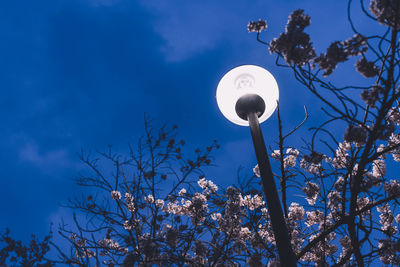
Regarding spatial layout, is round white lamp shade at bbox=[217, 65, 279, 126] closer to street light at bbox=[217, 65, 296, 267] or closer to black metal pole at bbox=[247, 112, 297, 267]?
street light at bbox=[217, 65, 296, 267]

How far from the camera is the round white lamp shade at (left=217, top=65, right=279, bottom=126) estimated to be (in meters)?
3.00

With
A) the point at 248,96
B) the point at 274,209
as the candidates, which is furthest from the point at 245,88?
the point at 274,209

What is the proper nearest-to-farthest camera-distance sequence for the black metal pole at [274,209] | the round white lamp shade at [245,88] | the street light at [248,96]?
1. the black metal pole at [274,209]
2. the street light at [248,96]
3. the round white lamp shade at [245,88]

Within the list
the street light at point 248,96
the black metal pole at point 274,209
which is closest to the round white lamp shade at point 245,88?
the street light at point 248,96

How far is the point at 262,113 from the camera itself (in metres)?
2.89

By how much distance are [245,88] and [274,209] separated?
1.47 m

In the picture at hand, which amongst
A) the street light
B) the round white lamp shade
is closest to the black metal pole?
the street light

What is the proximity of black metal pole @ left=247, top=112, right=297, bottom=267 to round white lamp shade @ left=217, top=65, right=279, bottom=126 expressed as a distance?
621 mm

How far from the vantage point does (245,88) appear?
3002mm

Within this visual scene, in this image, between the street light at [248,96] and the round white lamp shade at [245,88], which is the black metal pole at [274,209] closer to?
the street light at [248,96]

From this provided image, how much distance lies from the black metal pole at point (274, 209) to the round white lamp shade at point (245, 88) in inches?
24.5

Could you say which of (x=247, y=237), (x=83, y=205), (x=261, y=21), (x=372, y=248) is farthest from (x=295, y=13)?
(x=83, y=205)

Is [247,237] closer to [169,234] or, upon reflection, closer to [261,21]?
[169,234]

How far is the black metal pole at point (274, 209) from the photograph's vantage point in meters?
1.92
